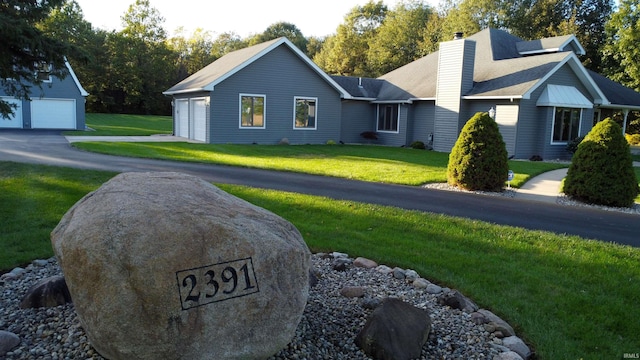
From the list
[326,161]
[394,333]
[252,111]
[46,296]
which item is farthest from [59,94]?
[394,333]

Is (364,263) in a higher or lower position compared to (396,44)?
lower

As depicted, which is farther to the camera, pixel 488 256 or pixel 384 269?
pixel 488 256

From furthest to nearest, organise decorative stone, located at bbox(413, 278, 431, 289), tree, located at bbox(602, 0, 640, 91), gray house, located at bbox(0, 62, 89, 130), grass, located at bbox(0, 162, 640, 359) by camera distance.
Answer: gray house, located at bbox(0, 62, 89, 130), tree, located at bbox(602, 0, 640, 91), decorative stone, located at bbox(413, 278, 431, 289), grass, located at bbox(0, 162, 640, 359)

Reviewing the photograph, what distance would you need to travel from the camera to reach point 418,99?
24.6 m

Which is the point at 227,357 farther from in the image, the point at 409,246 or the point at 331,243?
the point at 409,246

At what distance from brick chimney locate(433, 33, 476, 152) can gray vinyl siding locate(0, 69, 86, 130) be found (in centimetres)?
2267

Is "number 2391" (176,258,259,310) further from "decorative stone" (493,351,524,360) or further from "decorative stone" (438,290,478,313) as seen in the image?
"decorative stone" (438,290,478,313)

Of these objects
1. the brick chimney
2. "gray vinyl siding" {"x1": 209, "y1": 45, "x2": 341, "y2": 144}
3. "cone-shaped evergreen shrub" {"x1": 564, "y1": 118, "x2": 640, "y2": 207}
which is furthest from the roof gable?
"cone-shaped evergreen shrub" {"x1": 564, "y1": 118, "x2": 640, "y2": 207}

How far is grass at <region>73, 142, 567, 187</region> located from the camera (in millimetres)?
13961

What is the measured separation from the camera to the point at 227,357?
3.14 m

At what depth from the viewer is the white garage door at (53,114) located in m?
30.8

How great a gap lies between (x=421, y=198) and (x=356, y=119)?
57.9 feet

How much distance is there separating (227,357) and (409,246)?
390cm

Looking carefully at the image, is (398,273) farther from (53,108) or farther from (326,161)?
(53,108)
